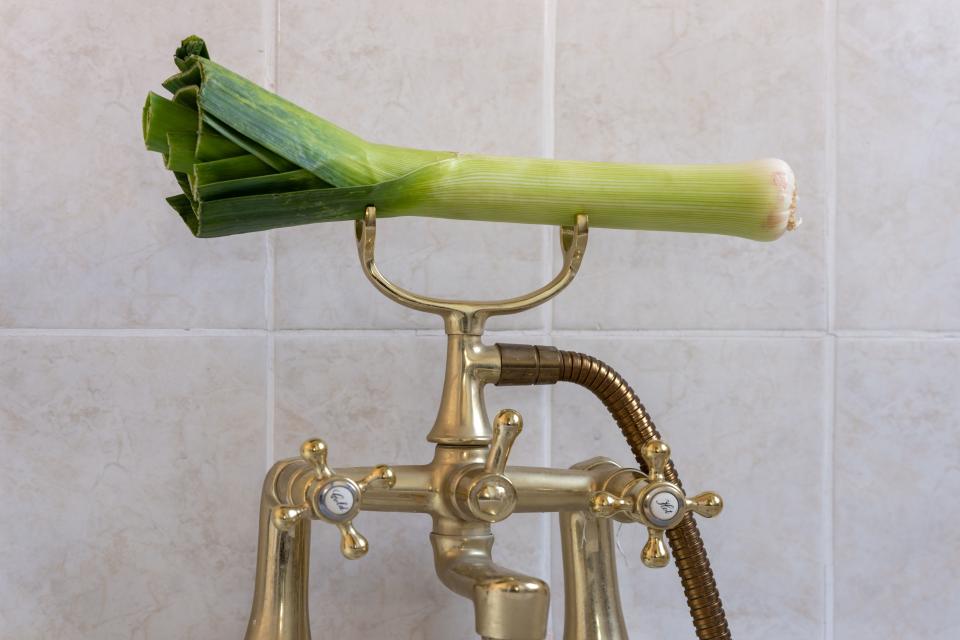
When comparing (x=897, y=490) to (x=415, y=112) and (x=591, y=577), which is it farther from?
(x=415, y=112)

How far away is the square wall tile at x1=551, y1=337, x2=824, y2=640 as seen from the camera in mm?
714

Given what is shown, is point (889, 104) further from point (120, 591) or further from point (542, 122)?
point (120, 591)

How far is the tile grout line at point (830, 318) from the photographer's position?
2.39 ft

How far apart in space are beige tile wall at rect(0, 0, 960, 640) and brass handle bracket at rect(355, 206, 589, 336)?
0.42ft

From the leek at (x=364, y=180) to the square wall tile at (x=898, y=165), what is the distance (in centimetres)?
19

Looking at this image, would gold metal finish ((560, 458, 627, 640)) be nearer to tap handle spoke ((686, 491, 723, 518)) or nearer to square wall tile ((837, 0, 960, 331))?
tap handle spoke ((686, 491, 723, 518))

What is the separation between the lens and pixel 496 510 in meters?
0.49

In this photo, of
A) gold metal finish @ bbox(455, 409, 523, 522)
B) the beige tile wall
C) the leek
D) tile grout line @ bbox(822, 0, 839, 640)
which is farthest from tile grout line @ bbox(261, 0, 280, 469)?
tile grout line @ bbox(822, 0, 839, 640)

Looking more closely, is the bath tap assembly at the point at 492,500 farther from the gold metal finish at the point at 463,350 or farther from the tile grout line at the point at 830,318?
the tile grout line at the point at 830,318

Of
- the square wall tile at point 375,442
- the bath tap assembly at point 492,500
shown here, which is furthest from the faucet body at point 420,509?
the square wall tile at point 375,442

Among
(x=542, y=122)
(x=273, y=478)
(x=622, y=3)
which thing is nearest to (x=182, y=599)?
(x=273, y=478)

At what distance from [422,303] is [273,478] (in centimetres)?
14

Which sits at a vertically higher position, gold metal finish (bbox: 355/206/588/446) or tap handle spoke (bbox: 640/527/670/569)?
gold metal finish (bbox: 355/206/588/446)

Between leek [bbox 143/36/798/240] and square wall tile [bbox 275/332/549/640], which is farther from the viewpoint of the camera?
square wall tile [bbox 275/332/549/640]
